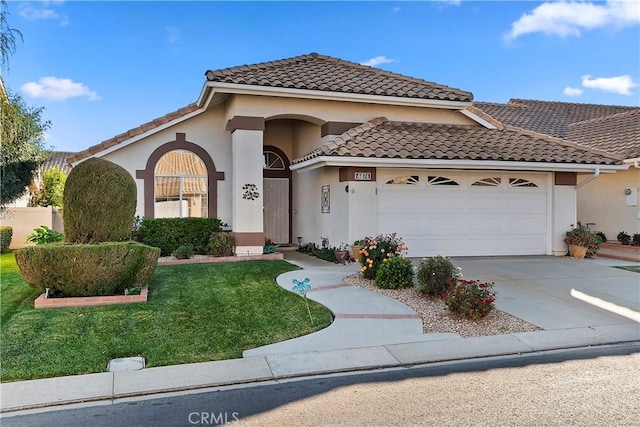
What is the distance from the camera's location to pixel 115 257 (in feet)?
26.1

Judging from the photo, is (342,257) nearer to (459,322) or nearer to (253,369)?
(459,322)

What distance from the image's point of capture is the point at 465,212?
1342 cm

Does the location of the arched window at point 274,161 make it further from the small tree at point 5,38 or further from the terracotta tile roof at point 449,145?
the small tree at point 5,38

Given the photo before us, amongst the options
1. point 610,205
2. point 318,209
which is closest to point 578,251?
point 610,205

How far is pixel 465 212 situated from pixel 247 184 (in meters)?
6.58

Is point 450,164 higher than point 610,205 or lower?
higher

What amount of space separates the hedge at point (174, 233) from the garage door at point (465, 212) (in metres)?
5.25

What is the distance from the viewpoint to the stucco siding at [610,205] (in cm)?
1543

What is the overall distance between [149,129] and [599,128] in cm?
1861

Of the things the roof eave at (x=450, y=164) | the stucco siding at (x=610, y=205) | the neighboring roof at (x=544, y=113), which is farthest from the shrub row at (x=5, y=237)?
the neighboring roof at (x=544, y=113)

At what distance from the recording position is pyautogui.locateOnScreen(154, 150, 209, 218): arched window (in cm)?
1411

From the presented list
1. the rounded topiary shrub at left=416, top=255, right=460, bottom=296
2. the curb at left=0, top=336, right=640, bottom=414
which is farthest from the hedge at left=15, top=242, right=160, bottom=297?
the rounded topiary shrub at left=416, top=255, right=460, bottom=296

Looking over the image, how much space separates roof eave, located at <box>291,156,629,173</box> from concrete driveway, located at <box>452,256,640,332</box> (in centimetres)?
269

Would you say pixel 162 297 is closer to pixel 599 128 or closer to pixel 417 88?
pixel 417 88
